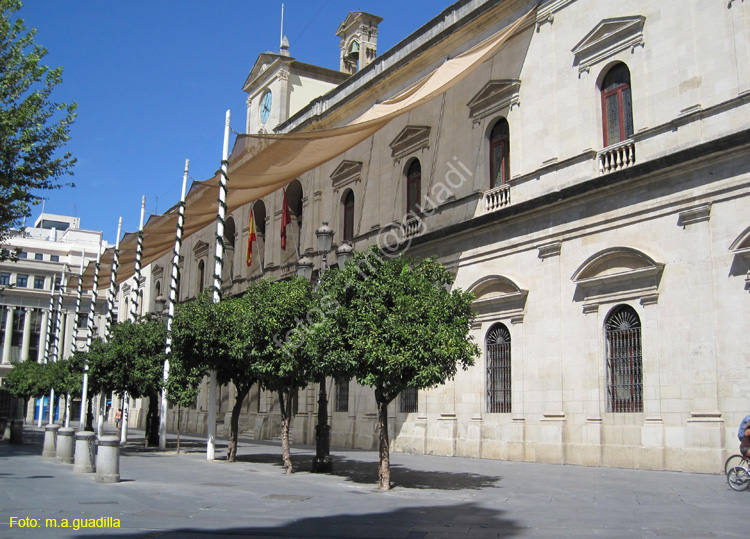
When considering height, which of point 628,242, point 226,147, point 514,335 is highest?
point 226,147

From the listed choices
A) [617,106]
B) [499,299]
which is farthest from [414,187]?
[617,106]

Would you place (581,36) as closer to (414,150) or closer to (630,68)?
(630,68)

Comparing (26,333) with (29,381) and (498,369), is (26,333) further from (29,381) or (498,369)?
(498,369)

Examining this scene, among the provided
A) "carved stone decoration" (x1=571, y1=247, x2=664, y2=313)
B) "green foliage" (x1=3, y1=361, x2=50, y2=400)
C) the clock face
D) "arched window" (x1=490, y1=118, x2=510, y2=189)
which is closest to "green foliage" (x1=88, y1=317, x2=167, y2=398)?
"arched window" (x1=490, y1=118, x2=510, y2=189)

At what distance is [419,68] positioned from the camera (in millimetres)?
26312

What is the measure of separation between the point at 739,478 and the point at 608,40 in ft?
38.7

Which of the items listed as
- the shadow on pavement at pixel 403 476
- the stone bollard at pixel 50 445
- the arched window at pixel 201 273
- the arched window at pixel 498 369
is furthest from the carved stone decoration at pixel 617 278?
the arched window at pixel 201 273

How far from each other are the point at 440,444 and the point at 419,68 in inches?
527

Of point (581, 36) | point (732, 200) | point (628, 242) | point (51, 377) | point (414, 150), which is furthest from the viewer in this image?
point (51, 377)

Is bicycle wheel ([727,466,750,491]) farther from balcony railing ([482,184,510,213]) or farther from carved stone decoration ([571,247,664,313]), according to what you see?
balcony railing ([482,184,510,213])

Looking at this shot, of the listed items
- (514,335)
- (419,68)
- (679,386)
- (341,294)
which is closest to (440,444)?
(514,335)

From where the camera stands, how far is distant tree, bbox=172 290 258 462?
18062 millimetres

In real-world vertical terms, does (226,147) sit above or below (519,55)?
below

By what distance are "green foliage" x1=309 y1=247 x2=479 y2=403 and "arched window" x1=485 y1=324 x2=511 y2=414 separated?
7.33m
